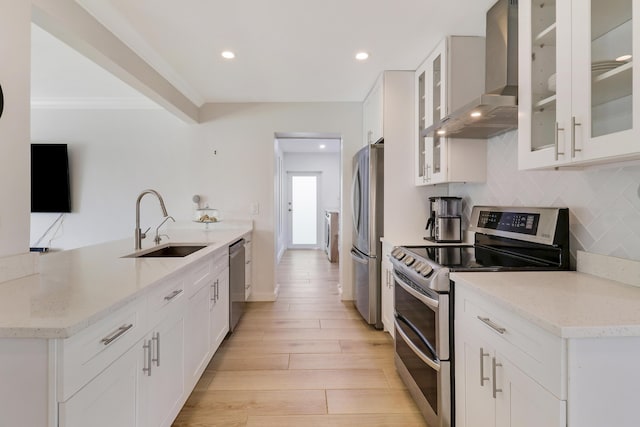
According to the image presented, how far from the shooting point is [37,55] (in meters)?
2.64

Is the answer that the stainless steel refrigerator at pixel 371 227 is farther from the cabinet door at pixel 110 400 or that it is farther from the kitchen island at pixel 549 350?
the cabinet door at pixel 110 400

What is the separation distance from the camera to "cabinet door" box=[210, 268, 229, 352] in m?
2.25

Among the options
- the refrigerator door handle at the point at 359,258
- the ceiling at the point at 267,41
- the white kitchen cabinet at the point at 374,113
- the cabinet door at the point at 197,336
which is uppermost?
the ceiling at the point at 267,41

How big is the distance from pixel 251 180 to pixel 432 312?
2818 mm

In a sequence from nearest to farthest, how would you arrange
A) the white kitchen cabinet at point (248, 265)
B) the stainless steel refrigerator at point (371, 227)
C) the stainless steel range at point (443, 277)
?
1. the stainless steel range at point (443, 277)
2. the stainless steel refrigerator at point (371, 227)
3. the white kitchen cabinet at point (248, 265)

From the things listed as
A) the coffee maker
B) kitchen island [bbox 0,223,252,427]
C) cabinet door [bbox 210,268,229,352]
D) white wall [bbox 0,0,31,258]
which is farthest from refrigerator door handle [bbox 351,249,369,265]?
white wall [bbox 0,0,31,258]

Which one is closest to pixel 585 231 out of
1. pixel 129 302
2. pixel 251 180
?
pixel 129 302

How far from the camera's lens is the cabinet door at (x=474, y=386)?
121 cm

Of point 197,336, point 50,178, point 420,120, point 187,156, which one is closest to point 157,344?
point 197,336

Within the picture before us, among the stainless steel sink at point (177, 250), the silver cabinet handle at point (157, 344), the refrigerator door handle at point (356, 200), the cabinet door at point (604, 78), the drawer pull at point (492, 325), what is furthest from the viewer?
the refrigerator door handle at point (356, 200)

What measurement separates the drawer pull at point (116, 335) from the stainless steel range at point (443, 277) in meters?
1.28

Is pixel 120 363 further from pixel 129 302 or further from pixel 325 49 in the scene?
pixel 325 49

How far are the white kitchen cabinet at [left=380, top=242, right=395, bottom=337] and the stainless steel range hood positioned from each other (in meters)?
1.12

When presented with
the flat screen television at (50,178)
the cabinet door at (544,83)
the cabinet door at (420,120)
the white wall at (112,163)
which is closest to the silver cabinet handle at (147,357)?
the cabinet door at (544,83)
